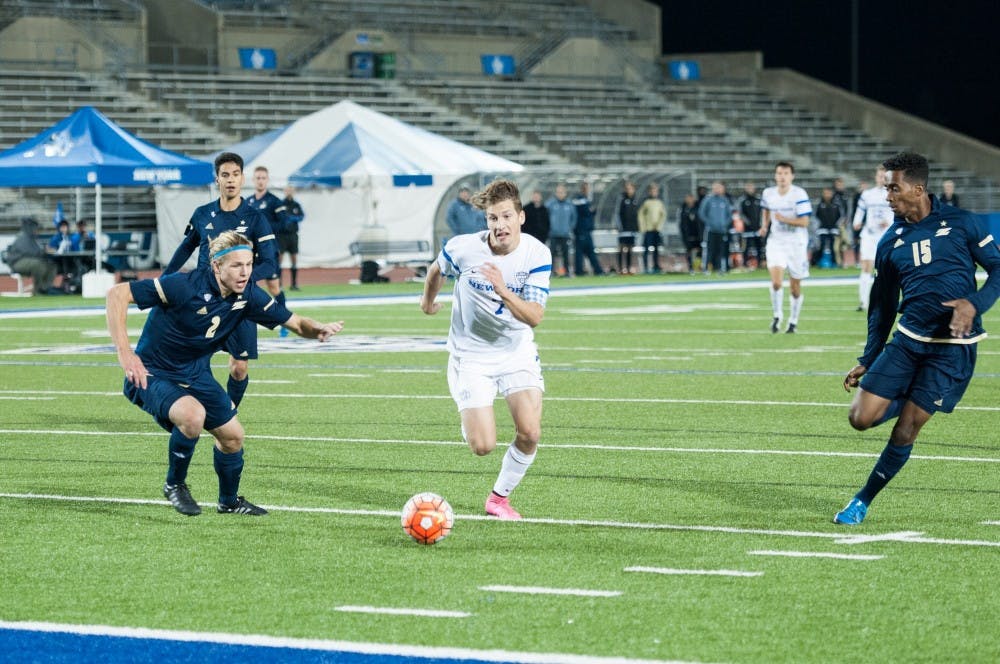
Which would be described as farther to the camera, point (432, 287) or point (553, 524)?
point (432, 287)

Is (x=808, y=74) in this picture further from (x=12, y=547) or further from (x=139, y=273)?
(x=12, y=547)

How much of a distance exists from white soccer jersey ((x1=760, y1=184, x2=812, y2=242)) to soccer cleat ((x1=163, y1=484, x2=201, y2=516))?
12923mm

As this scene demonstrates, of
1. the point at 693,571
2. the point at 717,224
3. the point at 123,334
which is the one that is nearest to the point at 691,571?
the point at 693,571

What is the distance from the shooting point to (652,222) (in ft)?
123

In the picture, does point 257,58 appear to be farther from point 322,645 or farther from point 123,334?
point 322,645

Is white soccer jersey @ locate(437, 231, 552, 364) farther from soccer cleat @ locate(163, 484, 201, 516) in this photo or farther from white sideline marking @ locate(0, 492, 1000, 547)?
soccer cleat @ locate(163, 484, 201, 516)

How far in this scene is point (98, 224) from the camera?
95.8 ft

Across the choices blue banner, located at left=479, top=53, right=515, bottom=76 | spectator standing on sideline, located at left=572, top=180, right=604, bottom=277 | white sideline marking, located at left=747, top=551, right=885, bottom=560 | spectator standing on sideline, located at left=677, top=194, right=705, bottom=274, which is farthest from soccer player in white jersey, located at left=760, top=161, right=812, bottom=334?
blue banner, located at left=479, top=53, right=515, bottom=76

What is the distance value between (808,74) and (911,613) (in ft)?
163

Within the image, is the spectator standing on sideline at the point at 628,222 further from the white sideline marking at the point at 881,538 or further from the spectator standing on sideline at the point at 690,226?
the white sideline marking at the point at 881,538

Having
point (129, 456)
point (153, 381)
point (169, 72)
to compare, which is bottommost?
point (129, 456)

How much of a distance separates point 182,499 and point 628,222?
28819 mm

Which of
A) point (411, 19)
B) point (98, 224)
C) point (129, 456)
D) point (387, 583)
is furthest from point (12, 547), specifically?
point (411, 19)

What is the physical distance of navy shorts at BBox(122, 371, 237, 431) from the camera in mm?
8742
